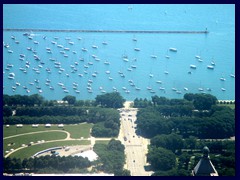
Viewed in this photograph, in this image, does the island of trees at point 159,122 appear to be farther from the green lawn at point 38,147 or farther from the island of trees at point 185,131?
the green lawn at point 38,147

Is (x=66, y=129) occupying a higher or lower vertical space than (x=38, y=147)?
higher

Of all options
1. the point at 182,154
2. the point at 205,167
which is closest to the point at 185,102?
the point at 182,154

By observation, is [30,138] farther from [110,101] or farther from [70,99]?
[110,101]

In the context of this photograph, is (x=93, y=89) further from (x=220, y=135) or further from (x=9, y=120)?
(x=220, y=135)

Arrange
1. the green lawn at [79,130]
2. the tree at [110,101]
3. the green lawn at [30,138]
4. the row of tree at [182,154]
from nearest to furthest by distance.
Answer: the row of tree at [182,154] < the green lawn at [30,138] < the green lawn at [79,130] < the tree at [110,101]

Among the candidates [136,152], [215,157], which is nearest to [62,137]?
[136,152]

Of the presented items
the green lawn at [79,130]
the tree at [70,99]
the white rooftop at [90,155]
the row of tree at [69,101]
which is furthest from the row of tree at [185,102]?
the white rooftop at [90,155]
